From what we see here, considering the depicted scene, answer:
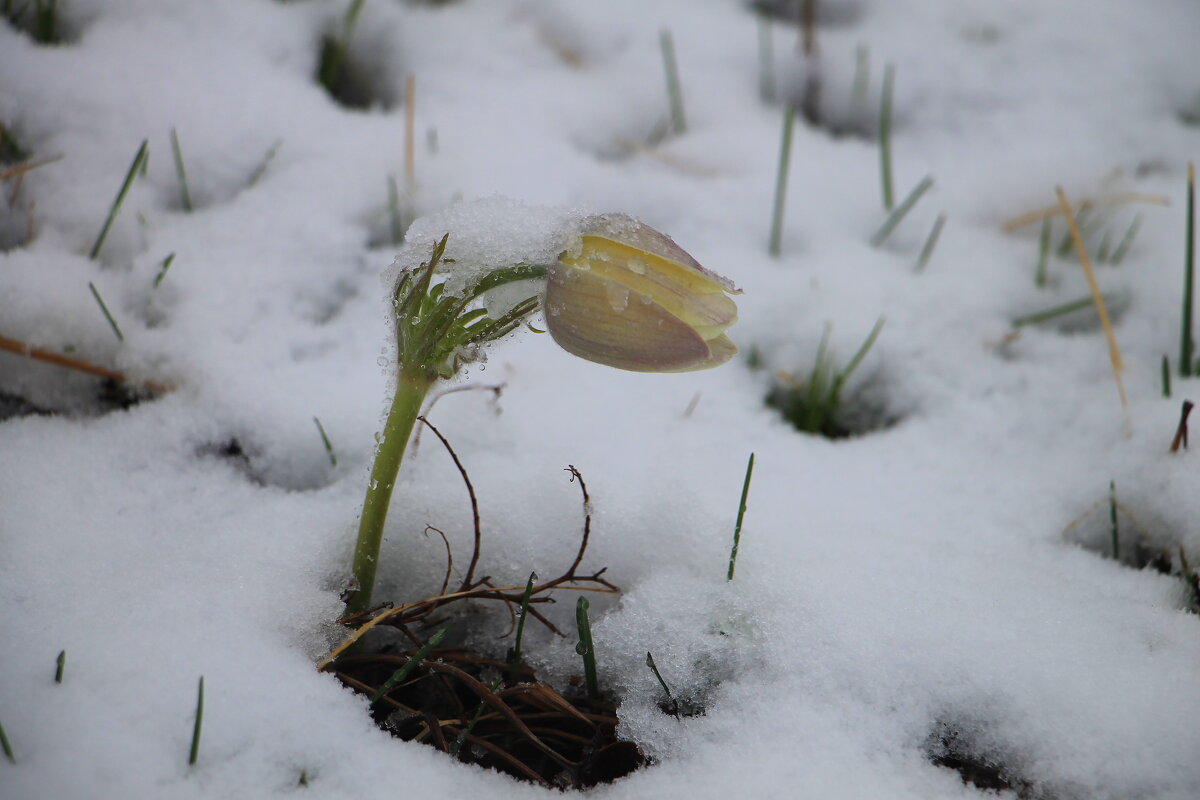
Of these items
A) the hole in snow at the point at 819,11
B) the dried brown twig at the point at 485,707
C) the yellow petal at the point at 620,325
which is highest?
the hole in snow at the point at 819,11

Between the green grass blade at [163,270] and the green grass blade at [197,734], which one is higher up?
the green grass blade at [163,270]

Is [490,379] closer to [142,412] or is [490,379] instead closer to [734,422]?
[734,422]

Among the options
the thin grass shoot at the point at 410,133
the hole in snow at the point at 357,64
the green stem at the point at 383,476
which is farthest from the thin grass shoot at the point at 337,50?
the green stem at the point at 383,476

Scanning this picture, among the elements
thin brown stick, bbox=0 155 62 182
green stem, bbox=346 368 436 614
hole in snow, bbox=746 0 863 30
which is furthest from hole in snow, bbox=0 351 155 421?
hole in snow, bbox=746 0 863 30

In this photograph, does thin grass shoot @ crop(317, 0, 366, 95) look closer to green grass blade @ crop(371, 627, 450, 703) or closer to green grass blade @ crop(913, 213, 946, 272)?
green grass blade @ crop(913, 213, 946, 272)

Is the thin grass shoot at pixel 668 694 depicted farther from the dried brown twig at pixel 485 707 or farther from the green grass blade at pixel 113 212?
the green grass blade at pixel 113 212

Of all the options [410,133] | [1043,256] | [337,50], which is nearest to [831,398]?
[1043,256]

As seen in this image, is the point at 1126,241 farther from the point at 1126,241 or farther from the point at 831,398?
the point at 831,398
